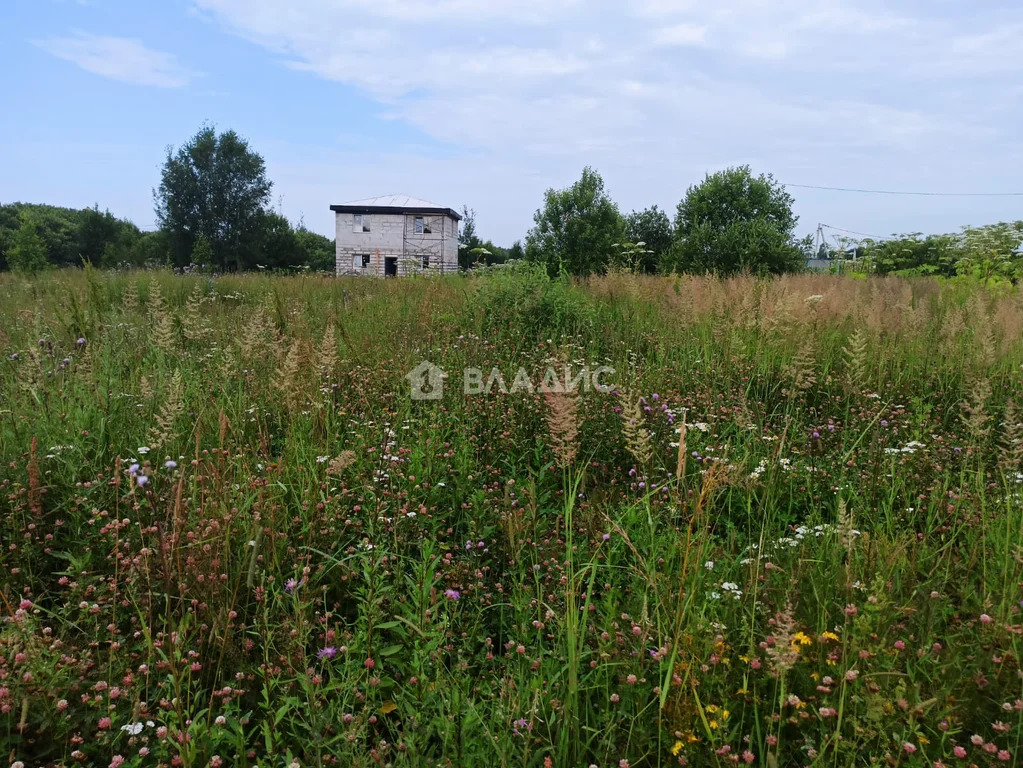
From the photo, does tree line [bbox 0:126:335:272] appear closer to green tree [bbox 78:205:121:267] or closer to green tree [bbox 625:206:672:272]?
green tree [bbox 78:205:121:267]

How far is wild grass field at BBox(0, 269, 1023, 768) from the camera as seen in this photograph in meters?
1.48

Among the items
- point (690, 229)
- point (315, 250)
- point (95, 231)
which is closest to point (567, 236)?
point (690, 229)

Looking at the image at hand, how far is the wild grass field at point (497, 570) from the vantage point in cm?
148

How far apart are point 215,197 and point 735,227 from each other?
110 ft

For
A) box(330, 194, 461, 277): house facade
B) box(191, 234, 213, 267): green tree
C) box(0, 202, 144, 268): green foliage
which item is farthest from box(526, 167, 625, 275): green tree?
box(0, 202, 144, 268): green foliage

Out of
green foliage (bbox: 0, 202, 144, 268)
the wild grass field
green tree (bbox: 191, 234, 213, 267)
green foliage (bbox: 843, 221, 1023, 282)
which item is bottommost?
the wild grass field

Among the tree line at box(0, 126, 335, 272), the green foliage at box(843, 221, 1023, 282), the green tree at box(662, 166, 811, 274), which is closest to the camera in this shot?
the green foliage at box(843, 221, 1023, 282)

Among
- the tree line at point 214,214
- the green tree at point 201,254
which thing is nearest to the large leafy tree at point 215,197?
the tree line at point 214,214

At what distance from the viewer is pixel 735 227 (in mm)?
25047

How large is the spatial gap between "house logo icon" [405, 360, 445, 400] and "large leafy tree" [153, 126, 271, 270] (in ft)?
130

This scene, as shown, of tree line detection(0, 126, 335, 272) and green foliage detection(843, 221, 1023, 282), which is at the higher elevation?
tree line detection(0, 126, 335, 272)

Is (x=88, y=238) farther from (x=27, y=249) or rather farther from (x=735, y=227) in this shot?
(x=735, y=227)

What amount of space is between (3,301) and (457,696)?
31.1 feet

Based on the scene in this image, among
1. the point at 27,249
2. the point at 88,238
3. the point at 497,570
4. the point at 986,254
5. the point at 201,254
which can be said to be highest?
the point at 88,238
